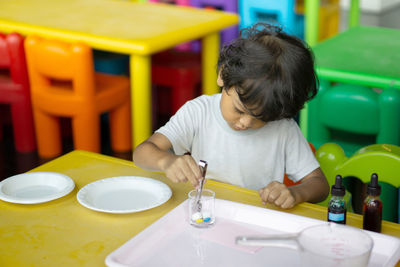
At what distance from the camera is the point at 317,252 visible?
87cm

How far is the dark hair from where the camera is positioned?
1268mm

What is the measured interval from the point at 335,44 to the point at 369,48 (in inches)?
6.5

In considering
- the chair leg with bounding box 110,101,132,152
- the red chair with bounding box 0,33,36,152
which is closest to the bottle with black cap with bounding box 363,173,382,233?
the chair leg with bounding box 110,101,132,152

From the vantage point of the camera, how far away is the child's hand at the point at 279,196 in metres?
1.23

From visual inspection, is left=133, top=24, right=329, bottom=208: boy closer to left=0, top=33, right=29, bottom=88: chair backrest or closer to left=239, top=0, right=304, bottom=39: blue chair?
left=0, top=33, right=29, bottom=88: chair backrest

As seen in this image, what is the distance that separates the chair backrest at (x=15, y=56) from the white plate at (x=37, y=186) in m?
1.58

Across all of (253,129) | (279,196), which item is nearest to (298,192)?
(279,196)

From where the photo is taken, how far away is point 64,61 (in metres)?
2.64

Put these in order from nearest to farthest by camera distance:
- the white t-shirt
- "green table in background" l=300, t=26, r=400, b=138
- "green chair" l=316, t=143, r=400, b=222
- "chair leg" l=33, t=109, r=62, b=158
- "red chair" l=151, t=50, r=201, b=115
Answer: "green chair" l=316, t=143, r=400, b=222 < the white t-shirt < "green table in background" l=300, t=26, r=400, b=138 < "chair leg" l=33, t=109, r=62, b=158 < "red chair" l=151, t=50, r=201, b=115

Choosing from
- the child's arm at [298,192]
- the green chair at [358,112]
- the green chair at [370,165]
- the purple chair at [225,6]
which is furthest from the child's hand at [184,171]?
the purple chair at [225,6]

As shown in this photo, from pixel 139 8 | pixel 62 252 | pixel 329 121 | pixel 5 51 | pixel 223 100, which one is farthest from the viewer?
pixel 139 8

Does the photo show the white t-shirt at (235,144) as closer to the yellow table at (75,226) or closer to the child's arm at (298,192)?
the child's arm at (298,192)

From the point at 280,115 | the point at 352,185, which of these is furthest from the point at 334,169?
the point at 280,115

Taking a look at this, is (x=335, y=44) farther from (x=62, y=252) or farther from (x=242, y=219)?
(x=62, y=252)
